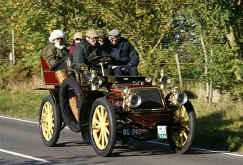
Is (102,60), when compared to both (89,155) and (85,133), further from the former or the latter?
(89,155)

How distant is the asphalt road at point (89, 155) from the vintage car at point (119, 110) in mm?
259

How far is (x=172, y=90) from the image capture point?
1019cm

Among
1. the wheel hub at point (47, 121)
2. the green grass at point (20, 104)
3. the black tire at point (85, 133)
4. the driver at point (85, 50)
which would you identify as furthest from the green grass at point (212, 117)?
the wheel hub at point (47, 121)

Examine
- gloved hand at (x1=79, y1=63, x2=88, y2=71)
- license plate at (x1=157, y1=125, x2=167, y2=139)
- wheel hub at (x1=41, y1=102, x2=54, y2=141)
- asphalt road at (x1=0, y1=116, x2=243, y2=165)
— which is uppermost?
gloved hand at (x1=79, y1=63, x2=88, y2=71)

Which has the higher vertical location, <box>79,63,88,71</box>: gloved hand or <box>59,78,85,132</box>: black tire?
<box>79,63,88,71</box>: gloved hand

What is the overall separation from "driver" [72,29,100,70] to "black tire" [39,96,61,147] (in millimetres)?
961

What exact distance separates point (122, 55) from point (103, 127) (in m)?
2.33

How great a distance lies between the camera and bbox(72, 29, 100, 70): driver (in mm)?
10984

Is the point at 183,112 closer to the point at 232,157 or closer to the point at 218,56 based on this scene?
the point at 232,157

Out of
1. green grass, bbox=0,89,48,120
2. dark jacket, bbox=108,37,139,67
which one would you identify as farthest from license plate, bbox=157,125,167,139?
green grass, bbox=0,89,48,120

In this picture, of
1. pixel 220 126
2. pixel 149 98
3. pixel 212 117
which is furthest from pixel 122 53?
pixel 212 117

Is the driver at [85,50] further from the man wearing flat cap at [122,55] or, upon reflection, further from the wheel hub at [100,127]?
the wheel hub at [100,127]

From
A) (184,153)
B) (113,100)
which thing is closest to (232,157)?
(184,153)

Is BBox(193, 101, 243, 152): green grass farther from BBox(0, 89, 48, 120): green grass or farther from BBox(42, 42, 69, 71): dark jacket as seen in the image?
BBox(0, 89, 48, 120): green grass
